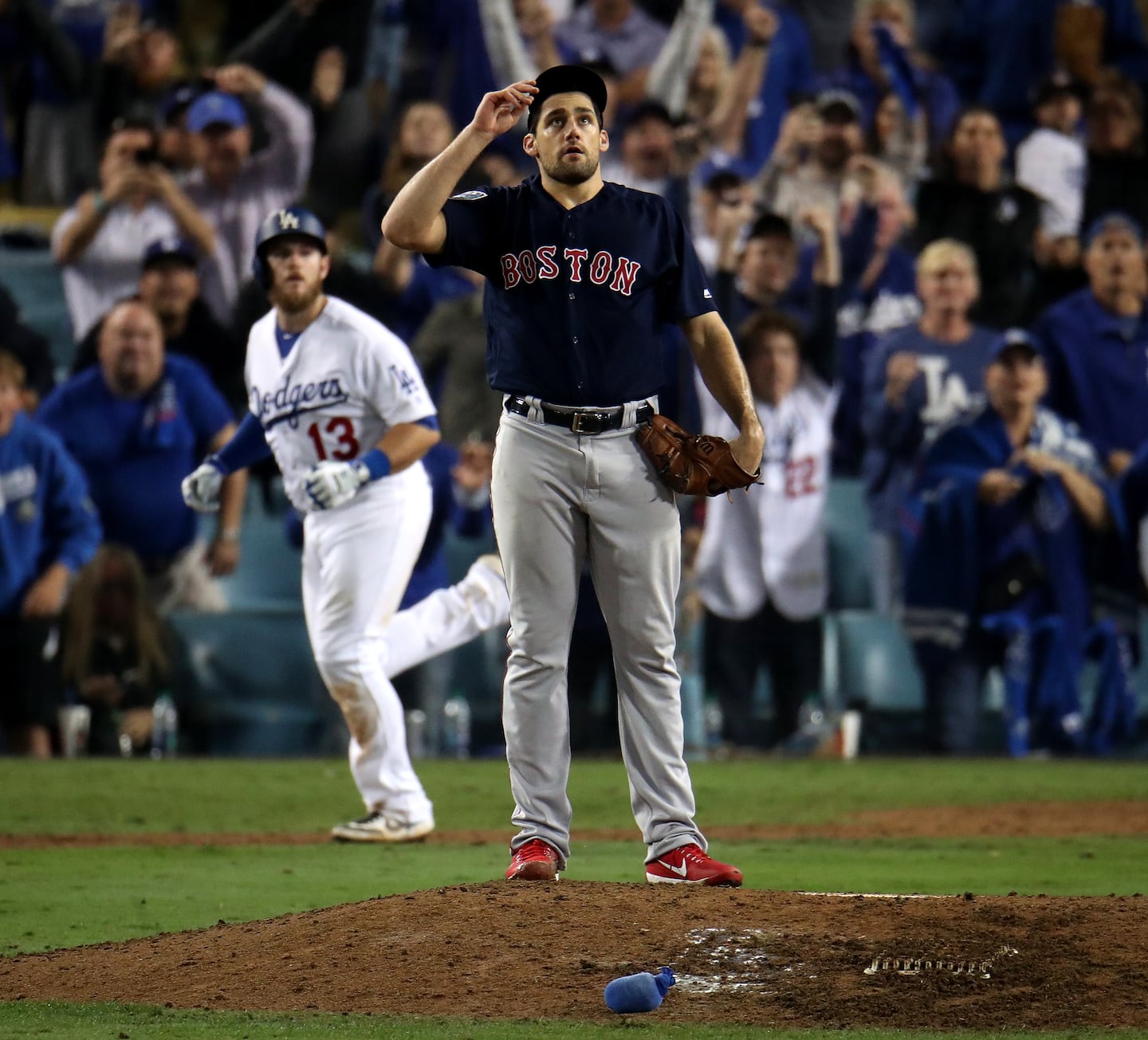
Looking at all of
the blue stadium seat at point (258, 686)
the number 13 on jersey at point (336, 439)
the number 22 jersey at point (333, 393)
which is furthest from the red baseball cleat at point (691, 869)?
the blue stadium seat at point (258, 686)

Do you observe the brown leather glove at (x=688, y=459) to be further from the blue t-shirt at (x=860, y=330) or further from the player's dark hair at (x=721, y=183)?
the player's dark hair at (x=721, y=183)

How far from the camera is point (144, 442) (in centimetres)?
1136

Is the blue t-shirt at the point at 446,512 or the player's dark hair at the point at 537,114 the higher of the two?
the player's dark hair at the point at 537,114

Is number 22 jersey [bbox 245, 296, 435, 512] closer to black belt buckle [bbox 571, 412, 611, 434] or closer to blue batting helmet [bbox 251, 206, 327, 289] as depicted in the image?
blue batting helmet [bbox 251, 206, 327, 289]

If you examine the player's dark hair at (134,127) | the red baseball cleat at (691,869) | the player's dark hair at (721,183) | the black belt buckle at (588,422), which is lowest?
the red baseball cleat at (691,869)

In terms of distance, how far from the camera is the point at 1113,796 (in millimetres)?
9164

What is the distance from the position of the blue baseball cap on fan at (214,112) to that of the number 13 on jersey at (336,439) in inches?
222

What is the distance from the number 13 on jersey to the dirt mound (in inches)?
118

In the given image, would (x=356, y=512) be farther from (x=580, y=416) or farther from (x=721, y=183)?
(x=721, y=183)

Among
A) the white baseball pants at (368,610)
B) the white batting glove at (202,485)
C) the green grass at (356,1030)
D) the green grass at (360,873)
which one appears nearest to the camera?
the green grass at (356,1030)

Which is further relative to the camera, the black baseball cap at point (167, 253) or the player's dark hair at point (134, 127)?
the player's dark hair at point (134, 127)

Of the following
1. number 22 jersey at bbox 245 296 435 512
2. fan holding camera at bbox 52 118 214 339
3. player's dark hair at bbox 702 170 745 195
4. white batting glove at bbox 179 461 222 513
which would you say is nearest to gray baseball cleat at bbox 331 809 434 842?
number 22 jersey at bbox 245 296 435 512

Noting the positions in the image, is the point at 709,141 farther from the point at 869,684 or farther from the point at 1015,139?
the point at 869,684

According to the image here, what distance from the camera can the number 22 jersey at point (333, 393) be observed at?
22.3 feet
